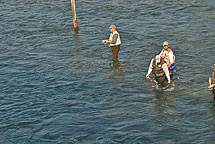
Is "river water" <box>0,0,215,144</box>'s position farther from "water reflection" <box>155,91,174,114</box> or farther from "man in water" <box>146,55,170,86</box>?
"man in water" <box>146,55,170,86</box>

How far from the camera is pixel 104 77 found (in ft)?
67.2

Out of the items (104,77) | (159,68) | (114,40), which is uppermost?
(114,40)

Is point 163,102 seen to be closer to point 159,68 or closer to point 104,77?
point 159,68

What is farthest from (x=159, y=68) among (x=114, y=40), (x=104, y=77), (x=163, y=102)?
(x=114, y=40)

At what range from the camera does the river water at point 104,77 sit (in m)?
15.2

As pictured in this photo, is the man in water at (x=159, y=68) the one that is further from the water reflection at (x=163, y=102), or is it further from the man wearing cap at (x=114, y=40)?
the man wearing cap at (x=114, y=40)

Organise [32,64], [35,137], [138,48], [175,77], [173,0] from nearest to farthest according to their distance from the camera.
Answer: [35,137] → [175,77] → [32,64] → [138,48] → [173,0]

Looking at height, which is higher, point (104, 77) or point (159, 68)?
point (159, 68)

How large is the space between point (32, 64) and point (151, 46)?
7408 mm

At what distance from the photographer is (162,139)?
14.3 metres

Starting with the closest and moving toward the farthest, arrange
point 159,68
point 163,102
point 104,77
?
point 159,68
point 163,102
point 104,77

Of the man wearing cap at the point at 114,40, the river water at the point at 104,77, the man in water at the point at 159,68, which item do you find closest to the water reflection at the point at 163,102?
the river water at the point at 104,77

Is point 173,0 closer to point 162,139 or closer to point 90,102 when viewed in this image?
point 90,102

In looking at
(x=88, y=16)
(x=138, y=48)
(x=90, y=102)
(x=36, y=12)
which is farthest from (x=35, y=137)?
(x=36, y=12)
